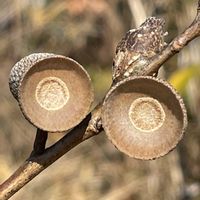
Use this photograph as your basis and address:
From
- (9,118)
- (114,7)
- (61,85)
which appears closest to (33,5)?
(114,7)

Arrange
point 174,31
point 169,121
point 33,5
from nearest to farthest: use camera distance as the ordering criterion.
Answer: point 169,121 < point 174,31 < point 33,5

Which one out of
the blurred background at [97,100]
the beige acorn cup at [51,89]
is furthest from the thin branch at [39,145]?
the blurred background at [97,100]

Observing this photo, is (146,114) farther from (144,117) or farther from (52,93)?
(52,93)

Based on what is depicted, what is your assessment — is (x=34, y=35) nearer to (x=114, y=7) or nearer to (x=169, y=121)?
(x=114, y=7)

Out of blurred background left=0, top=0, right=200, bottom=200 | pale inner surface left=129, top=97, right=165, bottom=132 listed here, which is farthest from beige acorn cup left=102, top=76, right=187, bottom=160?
blurred background left=0, top=0, right=200, bottom=200

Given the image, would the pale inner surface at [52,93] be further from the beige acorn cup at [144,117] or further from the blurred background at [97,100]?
the blurred background at [97,100]

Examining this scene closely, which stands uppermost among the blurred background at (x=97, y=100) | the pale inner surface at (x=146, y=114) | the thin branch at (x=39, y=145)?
the thin branch at (x=39, y=145)

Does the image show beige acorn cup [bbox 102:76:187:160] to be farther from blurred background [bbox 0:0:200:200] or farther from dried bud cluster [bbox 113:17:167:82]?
blurred background [bbox 0:0:200:200]
